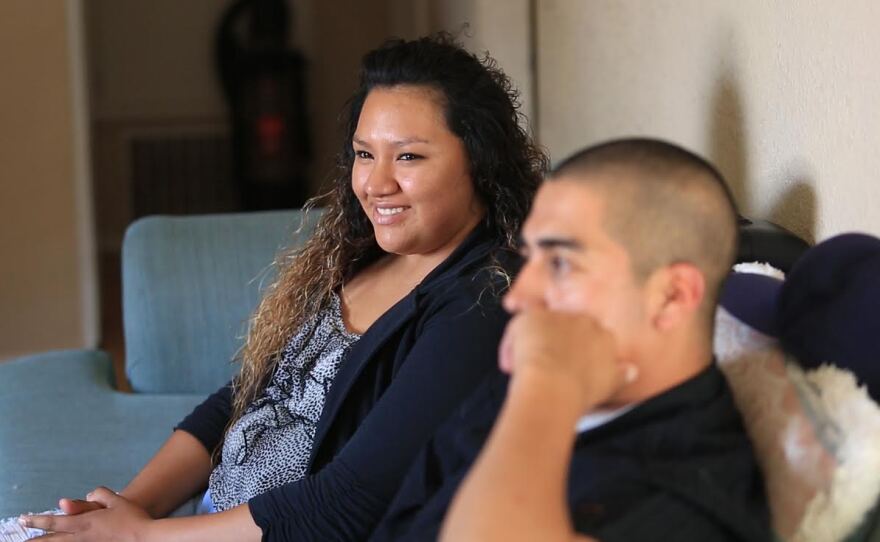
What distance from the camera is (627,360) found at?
100cm

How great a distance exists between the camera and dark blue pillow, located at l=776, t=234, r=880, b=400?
110 cm

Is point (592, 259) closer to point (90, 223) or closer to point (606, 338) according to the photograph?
point (606, 338)

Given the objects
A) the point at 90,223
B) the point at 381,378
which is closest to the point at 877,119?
the point at 381,378

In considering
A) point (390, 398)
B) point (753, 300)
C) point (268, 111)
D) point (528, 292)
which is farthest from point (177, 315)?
point (268, 111)

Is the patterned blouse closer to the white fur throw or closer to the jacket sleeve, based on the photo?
the jacket sleeve

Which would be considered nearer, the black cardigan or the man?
the man

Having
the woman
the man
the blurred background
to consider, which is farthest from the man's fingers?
the blurred background

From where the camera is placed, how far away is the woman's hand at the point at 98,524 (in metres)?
1.63

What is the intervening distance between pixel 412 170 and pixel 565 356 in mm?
745

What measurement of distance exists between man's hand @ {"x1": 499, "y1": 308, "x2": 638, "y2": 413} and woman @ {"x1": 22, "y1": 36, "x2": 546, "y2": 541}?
47cm

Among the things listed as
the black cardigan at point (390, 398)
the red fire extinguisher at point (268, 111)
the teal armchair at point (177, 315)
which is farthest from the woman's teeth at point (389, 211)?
the red fire extinguisher at point (268, 111)

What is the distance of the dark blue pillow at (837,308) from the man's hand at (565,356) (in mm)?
249

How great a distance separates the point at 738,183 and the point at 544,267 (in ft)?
2.98

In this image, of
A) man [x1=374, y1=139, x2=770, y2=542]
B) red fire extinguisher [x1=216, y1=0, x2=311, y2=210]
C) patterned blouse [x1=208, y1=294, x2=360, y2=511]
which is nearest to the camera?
man [x1=374, y1=139, x2=770, y2=542]
